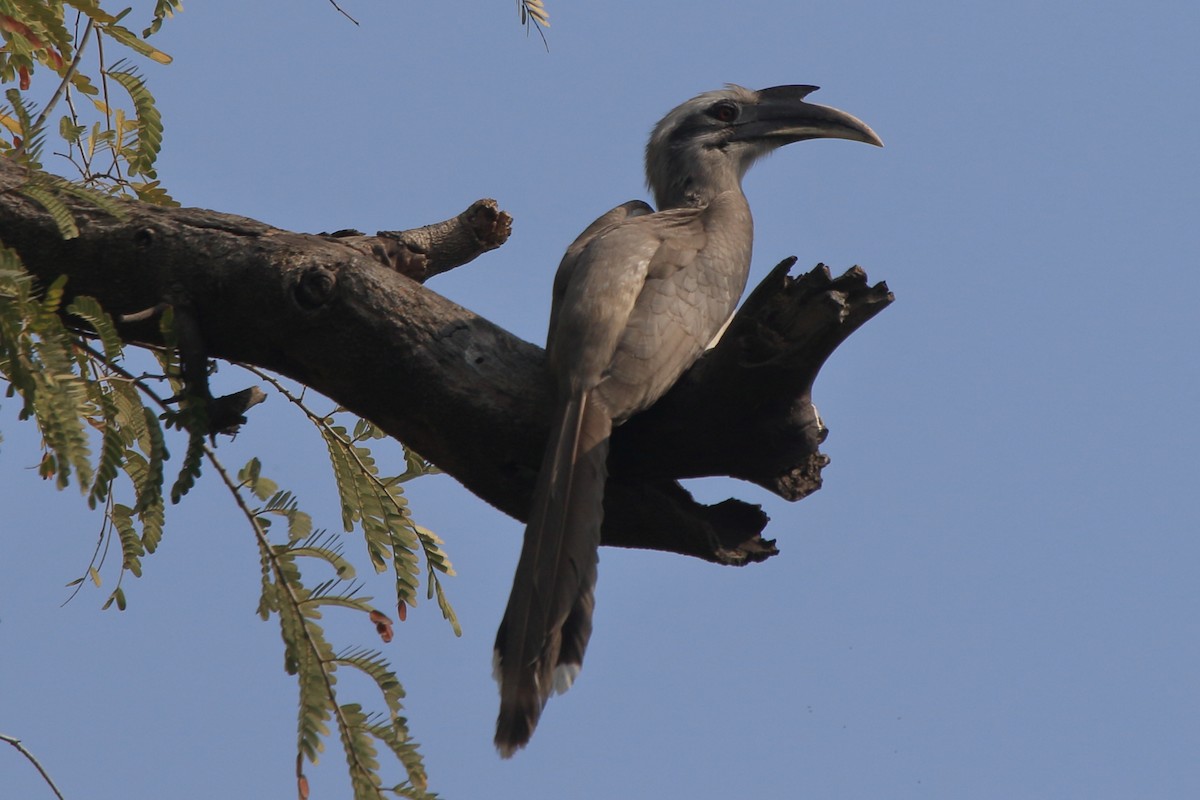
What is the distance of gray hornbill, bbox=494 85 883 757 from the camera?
399 cm

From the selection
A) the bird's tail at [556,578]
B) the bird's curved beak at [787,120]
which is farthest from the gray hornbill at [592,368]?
the bird's curved beak at [787,120]

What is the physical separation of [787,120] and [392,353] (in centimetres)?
361

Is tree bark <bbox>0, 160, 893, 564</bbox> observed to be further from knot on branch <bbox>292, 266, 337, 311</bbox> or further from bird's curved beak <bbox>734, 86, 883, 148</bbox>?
bird's curved beak <bbox>734, 86, 883, 148</bbox>

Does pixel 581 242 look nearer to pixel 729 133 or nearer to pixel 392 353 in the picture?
pixel 392 353

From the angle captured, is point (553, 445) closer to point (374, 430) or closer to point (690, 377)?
point (690, 377)

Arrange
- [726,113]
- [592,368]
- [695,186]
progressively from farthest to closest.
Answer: [726,113] < [695,186] < [592,368]

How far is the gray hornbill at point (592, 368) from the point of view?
3992 mm

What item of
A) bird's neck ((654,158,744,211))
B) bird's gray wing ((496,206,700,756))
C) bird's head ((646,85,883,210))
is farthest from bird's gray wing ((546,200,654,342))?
bird's head ((646,85,883,210))

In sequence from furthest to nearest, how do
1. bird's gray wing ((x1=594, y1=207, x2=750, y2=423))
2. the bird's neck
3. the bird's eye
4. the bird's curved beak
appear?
the bird's eye, the bird's curved beak, the bird's neck, bird's gray wing ((x1=594, y1=207, x2=750, y2=423))

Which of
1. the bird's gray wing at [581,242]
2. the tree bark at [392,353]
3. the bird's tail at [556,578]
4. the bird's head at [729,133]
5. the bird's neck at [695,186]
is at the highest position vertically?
the bird's head at [729,133]

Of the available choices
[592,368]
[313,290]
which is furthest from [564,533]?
[313,290]

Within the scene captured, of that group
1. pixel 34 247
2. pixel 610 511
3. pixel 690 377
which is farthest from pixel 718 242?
pixel 34 247

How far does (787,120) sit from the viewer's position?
283 inches

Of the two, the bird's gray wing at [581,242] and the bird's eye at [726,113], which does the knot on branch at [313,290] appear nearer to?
the bird's gray wing at [581,242]
